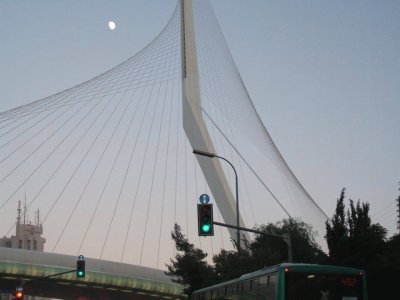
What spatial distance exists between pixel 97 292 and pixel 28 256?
13253mm

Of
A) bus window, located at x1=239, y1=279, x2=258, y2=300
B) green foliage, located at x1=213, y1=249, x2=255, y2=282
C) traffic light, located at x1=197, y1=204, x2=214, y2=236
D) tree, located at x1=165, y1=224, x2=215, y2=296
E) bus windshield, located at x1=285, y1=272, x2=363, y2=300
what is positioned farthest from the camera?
tree, located at x1=165, y1=224, x2=215, y2=296

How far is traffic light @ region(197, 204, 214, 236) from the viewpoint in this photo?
79.4 ft

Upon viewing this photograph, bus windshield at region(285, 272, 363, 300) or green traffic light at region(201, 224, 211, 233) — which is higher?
green traffic light at region(201, 224, 211, 233)

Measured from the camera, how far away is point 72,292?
8175 cm

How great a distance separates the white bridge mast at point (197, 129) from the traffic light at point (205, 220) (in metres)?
16.6

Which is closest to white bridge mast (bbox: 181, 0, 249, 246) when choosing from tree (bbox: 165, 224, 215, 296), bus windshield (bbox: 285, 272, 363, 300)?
tree (bbox: 165, 224, 215, 296)

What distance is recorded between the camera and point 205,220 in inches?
958

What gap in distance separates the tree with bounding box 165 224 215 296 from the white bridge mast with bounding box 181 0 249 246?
8.45 ft

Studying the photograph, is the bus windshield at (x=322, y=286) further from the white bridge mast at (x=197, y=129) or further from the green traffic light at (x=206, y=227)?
the white bridge mast at (x=197, y=129)

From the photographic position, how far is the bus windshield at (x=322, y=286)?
59.7 ft

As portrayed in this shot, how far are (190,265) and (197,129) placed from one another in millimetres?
8799

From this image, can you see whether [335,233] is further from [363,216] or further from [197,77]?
[197,77]

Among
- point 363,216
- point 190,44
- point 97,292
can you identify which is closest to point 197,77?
point 190,44

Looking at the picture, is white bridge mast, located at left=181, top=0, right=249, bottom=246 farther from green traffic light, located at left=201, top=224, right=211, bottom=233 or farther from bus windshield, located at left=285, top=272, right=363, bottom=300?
bus windshield, located at left=285, top=272, right=363, bottom=300
